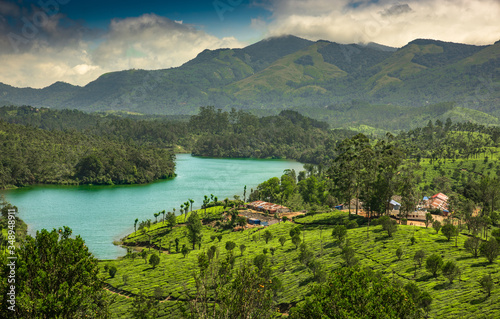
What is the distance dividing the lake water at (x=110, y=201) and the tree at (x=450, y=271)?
52.3 m

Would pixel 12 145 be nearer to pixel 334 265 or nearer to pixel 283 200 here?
pixel 283 200

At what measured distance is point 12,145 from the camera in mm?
146625

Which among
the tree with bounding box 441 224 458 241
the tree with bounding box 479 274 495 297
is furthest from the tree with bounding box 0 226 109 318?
the tree with bounding box 441 224 458 241

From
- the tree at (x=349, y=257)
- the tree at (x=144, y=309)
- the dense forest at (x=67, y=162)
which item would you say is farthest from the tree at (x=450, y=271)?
the dense forest at (x=67, y=162)

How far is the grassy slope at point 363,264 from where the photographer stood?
115 feet

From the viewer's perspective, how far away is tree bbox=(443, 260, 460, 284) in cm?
3791

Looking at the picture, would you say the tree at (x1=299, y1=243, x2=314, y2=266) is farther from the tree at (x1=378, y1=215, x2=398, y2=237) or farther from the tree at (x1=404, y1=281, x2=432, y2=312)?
the tree at (x1=404, y1=281, x2=432, y2=312)

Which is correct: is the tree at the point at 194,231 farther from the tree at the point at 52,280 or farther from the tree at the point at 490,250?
the tree at the point at 52,280

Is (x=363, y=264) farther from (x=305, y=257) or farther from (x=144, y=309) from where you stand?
(x=144, y=309)

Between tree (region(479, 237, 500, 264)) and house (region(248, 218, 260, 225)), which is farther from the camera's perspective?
house (region(248, 218, 260, 225))

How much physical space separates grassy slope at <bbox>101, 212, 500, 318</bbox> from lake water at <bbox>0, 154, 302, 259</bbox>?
58.2 feet

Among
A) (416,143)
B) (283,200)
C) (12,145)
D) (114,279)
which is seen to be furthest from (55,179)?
(416,143)

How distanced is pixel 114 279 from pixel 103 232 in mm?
30241

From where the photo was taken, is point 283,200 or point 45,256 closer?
point 45,256
